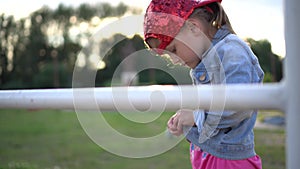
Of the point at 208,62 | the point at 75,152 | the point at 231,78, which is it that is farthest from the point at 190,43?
the point at 75,152

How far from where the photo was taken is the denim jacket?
2.99 feet

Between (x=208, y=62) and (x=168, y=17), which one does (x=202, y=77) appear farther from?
(x=168, y=17)

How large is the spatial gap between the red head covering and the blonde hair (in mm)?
23

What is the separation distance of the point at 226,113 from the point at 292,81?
446mm

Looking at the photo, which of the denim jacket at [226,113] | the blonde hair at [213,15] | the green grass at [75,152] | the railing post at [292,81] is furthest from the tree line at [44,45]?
the railing post at [292,81]

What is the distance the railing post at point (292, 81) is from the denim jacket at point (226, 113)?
0.42 metres

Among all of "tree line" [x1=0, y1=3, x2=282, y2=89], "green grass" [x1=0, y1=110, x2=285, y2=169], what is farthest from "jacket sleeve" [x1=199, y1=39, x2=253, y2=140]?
"tree line" [x1=0, y1=3, x2=282, y2=89]

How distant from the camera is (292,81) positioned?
459mm

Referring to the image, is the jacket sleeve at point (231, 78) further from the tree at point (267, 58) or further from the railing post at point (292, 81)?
the tree at point (267, 58)

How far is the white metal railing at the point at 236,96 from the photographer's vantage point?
46 centimetres

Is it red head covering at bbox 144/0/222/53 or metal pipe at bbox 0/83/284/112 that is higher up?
red head covering at bbox 144/0/222/53

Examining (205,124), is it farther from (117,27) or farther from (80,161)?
(80,161)

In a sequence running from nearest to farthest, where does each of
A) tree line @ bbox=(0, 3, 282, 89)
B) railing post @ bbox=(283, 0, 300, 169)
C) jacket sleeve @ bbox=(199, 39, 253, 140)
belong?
1. railing post @ bbox=(283, 0, 300, 169)
2. jacket sleeve @ bbox=(199, 39, 253, 140)
3. tree line @ bbox=(0, 3, 282, 89)

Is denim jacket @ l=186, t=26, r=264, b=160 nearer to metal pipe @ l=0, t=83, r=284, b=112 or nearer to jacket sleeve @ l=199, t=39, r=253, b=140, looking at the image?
jacket sleeve @ l=199, t=39, r=253, b=140
